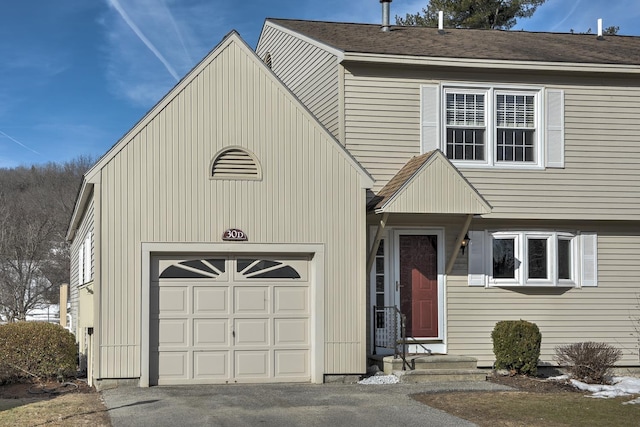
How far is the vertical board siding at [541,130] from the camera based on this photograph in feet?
52.5

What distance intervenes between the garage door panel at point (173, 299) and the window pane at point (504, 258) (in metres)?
6.22

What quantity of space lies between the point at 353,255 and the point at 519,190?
3.96 m

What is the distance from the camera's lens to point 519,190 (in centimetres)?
1620

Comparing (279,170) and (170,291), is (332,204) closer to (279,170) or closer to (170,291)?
(279,170)

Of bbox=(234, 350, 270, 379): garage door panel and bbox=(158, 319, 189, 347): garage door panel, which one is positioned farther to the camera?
bbox=(234, 350, 270, 379): garage door panel

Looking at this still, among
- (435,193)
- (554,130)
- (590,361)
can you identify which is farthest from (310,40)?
(590,361)

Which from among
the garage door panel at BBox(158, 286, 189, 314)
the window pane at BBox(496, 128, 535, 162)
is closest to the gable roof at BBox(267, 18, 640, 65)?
the window pane at BBox(496, 128, 535, 162)


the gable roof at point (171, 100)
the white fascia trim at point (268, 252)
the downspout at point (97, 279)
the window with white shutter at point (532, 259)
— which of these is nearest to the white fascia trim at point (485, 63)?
the gable roof at point (171, 100)

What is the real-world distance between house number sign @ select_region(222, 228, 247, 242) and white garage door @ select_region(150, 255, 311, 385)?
16.2 inches

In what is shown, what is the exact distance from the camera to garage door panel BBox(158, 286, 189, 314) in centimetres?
1382

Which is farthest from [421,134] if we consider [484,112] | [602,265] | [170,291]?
[170,291]

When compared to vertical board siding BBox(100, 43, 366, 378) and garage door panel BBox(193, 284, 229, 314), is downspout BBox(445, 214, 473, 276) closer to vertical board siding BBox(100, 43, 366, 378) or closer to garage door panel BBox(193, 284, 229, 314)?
vertical board siding BBox(100, 43, 366, 378)

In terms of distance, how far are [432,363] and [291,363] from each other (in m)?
2.54

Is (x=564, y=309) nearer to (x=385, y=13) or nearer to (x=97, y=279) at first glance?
(x=385, y=13)
